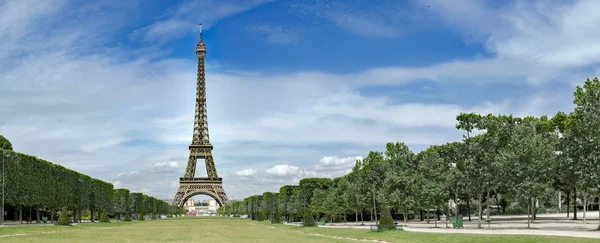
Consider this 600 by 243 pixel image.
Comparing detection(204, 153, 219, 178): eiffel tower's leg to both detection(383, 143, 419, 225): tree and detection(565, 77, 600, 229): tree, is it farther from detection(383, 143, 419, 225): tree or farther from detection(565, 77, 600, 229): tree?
detection(565, 77, 600, 229): tree

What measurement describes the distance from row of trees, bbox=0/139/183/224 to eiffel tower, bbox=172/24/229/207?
6343 centimetres

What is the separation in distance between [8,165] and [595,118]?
6332cm

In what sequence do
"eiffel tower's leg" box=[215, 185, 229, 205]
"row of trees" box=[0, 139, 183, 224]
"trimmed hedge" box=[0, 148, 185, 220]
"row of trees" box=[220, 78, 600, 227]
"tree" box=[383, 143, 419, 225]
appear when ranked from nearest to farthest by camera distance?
"row of trees" box=[220, 78, 600, 227], "tree" box=[383, 143, 419, 225], "row of trees" box=[0, 139, 183, 224], "trimmed hedge" box=[0, 148, 185, 220], "eiffel tower's leg" box=[215, 185, 229, 205]

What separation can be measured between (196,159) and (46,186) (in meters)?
109

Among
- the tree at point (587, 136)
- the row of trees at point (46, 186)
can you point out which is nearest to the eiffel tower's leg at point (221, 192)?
the row of trees at point (46, 186)

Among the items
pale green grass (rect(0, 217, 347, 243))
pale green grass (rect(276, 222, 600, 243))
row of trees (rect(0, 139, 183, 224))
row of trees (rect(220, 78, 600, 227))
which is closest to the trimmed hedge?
row of trees (rect(0, 139, 183, 224))

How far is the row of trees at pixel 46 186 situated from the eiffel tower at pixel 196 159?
208 feet

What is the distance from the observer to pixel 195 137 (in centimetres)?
18888

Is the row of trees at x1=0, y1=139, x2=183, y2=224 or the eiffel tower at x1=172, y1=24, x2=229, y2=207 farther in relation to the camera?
the eiffel tower at x1=172, y1=24, x2=229, y2=207

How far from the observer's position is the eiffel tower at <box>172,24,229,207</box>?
179625mm

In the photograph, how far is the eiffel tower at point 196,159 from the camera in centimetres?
17962

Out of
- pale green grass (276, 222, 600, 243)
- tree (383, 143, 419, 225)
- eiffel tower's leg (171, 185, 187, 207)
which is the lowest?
eiffel tower's leg (171, 185, 187, 207)

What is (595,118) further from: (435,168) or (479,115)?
(435,168)

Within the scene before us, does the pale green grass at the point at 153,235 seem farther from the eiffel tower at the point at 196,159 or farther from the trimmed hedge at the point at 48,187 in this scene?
the eiffel tower at the point at 196,159
